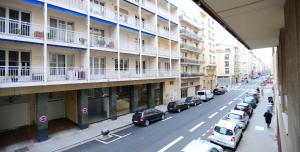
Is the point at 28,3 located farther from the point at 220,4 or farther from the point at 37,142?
the point at 220,4

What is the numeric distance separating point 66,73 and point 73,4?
557cm

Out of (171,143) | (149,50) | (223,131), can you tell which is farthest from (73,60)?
(223,131)

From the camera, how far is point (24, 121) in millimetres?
14742

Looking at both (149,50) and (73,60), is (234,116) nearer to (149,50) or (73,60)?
(149,50)

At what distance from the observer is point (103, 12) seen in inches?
666

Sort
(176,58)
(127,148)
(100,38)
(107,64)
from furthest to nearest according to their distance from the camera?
(176,58) → (107,64) → (100,38) → (127,148)

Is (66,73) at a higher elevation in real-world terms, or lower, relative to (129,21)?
lower

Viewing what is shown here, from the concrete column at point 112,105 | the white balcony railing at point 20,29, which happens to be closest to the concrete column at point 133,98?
the concrete column at point 112,105

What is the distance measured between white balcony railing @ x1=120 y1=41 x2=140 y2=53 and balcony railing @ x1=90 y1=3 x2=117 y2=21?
289 cm

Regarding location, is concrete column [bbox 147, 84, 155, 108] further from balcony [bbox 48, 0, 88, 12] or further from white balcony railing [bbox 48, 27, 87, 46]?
balcony [bbox 48, 0, 88, 12]

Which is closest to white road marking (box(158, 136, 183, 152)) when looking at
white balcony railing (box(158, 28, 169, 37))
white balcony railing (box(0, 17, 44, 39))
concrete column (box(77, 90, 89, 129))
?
concrete column (box(77, 90, 89, 129))

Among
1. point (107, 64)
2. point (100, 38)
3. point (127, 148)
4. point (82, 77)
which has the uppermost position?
point (100, 38)

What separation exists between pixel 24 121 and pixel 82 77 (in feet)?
19.9

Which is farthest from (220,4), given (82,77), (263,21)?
(82,77)
